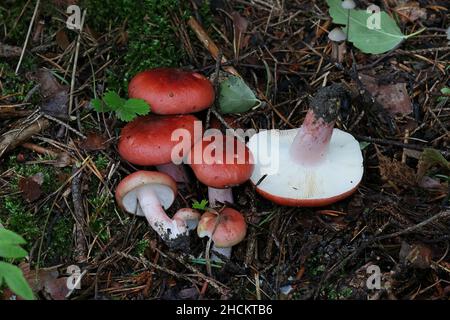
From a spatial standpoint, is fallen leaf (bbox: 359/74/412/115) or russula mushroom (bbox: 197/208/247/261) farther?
fallen leaf (bbox: 359/74/412/115)

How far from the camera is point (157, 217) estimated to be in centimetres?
288

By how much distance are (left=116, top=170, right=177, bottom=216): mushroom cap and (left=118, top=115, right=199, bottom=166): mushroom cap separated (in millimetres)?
88

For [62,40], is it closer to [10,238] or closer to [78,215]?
[78,215]

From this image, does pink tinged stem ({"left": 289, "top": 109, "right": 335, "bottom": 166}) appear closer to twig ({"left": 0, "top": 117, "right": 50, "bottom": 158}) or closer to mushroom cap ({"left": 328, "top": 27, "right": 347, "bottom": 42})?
mushroom cap ({"left": 328, "top": 27, "right": 347, "bottom": 42})

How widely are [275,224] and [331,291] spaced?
508mm

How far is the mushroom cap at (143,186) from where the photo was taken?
2811 mm

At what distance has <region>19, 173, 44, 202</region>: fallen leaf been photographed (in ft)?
9.70

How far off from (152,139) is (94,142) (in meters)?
0.56

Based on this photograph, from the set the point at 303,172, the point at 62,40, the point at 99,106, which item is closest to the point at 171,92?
the point at 99,106

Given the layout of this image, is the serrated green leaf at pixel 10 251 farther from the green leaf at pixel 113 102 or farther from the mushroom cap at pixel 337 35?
the mushroom cap at pixel 337 35

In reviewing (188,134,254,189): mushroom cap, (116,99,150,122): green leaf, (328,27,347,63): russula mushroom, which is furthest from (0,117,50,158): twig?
(328,27,347,63): russula mushroom

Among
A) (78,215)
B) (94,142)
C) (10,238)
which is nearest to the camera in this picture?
(10,238)

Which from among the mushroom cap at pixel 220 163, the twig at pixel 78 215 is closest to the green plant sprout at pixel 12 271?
the twig at pixel 78 215

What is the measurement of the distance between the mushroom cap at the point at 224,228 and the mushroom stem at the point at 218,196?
22 cm
